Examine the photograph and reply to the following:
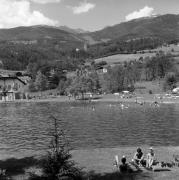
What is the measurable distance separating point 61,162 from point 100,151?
46.0ft

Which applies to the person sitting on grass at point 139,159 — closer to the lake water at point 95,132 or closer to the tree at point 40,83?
the lake water at point 95,132

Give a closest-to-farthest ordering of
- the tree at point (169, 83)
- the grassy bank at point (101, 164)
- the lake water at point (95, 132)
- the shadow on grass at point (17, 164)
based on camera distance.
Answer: the grassy bank at point (101, 164), the shadow on grass at point (17, 164), the lake water at point (95, 132), the tree at point (169, 83)

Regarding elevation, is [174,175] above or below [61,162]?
below

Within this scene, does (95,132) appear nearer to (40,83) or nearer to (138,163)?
(138,163)

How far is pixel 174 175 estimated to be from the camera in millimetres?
24500

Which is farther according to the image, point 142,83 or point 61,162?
point 142,83

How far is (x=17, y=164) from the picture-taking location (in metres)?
28.9

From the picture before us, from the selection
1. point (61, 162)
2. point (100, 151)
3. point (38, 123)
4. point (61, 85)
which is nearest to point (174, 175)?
point (61, 162)

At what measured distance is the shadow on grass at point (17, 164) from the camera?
26.5m

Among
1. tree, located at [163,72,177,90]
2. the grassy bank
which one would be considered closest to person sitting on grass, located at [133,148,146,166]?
the grassy bank

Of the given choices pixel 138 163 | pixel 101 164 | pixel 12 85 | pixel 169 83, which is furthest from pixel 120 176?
pixel 12 85

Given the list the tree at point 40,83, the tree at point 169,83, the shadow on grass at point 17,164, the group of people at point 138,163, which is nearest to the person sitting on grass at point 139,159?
the group of people at point 138,163

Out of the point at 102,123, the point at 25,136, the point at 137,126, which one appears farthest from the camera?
the point at 102,123

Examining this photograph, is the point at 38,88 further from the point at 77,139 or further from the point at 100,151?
the point at 100,151
